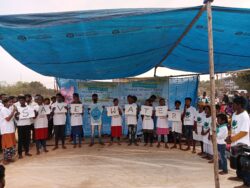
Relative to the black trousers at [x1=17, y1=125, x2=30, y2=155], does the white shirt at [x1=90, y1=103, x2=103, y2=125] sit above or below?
above

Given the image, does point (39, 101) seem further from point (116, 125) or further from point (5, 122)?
point (116, 125)

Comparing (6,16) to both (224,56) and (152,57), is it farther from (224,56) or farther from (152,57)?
(224,56)

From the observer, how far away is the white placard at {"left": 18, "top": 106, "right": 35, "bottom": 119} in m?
8.12

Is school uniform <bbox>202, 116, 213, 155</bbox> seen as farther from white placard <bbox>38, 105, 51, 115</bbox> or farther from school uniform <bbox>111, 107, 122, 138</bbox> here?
white placard <bbox>38, 105, 51, 115</bbox>

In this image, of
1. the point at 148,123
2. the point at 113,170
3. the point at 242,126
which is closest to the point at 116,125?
the point at 148,123

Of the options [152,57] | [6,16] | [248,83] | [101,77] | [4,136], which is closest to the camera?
[6,16]

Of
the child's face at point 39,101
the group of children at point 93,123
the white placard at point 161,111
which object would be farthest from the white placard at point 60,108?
the white placard at point 161,111

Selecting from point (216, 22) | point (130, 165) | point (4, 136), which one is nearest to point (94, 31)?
point (216, 22)

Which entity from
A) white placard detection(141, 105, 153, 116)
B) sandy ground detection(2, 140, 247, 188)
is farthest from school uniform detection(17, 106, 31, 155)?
white placard detection(141, 105, 153, 116)

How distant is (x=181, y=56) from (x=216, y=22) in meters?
3.25

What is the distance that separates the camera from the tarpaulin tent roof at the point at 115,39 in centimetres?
542

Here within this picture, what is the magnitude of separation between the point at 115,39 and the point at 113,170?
296 centimetres

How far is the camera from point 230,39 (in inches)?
280

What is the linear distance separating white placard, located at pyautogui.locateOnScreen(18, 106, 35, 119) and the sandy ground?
1180mm
